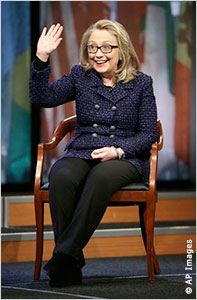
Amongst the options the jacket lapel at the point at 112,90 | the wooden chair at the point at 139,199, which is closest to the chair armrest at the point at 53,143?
the wooden chair at the point at 139,199

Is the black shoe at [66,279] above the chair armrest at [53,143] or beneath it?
beneath

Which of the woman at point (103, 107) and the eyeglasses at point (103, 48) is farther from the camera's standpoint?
the eyeglasses at point (103, 48)

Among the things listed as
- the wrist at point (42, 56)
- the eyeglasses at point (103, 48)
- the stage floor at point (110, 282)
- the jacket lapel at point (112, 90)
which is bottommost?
the stage floor at point (110, 282)

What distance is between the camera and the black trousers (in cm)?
295

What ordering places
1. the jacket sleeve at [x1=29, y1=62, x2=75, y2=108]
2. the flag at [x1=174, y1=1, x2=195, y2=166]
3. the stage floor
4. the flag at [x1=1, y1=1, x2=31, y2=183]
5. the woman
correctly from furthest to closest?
the flag at [x1=174, y1=1, x2=195, y2=166]
the flag at [x1=1, y1=1, x2=31, y2=183]
the jacket sleeve at [x1=29, y1=62, x2=75, y2=108]
the woman
the stage floor

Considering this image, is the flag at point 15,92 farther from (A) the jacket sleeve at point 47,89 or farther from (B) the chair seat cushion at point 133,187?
(B) the chair seat cushion at point 133,187

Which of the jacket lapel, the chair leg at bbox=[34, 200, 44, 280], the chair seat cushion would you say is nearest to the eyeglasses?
the jacket lapel

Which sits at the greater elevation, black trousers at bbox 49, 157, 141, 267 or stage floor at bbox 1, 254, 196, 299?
black trousers at bbox 49, 157, 141, 267

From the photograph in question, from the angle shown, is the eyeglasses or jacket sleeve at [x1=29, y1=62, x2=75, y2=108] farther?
the eyeglasses

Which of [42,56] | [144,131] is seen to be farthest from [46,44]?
[144,131]

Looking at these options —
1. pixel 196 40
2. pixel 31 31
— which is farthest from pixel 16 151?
pixel 196 40

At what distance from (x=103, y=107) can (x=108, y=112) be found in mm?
37

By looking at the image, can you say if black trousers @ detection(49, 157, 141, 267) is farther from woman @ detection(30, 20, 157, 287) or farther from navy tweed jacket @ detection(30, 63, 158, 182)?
navy tweed jacket @ detection(30, 63, 158, 182)

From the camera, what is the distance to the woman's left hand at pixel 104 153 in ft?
10.5
